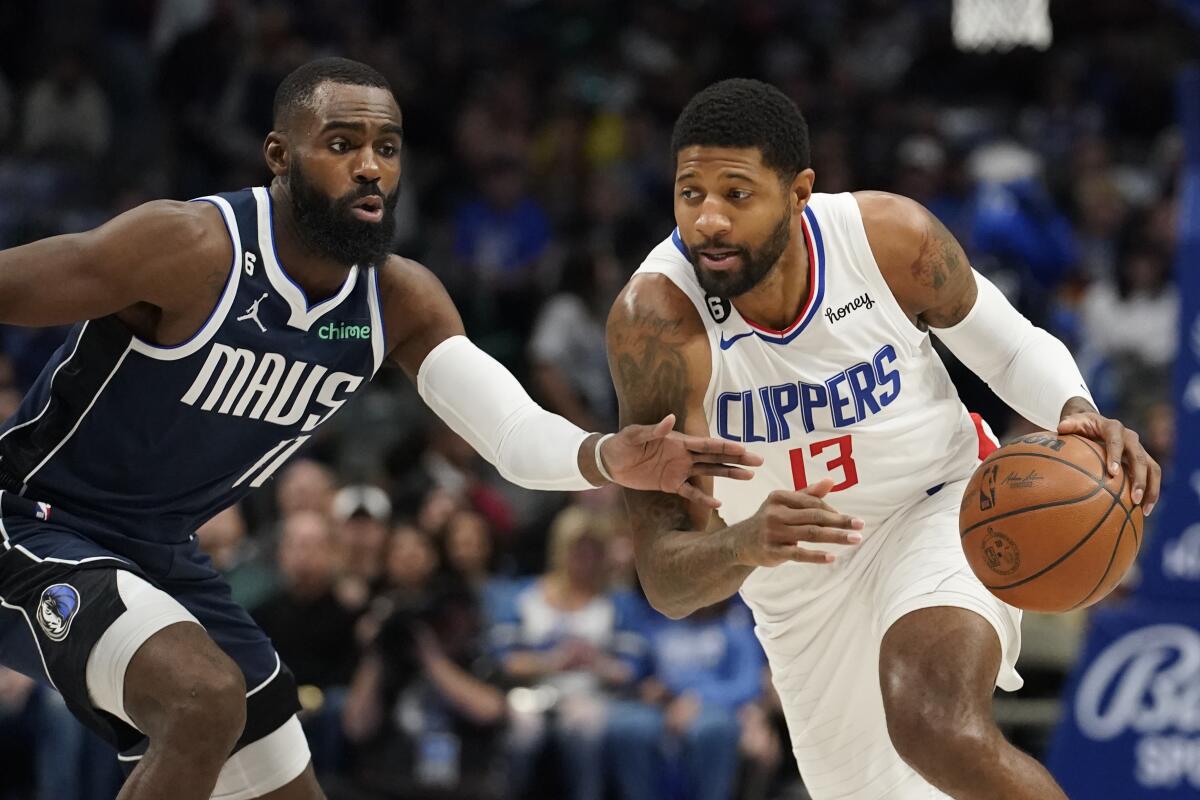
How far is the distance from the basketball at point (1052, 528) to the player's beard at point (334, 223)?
1.77m

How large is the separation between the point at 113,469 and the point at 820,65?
10583 mm

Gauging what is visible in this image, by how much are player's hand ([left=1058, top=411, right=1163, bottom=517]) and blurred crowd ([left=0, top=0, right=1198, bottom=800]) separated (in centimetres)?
323

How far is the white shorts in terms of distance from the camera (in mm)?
4488

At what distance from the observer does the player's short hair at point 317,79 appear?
14.9ft

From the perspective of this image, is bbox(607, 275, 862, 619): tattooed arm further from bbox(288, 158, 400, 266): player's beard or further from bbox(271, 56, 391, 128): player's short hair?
bbox(271, 56, 391, 128): player's short hair

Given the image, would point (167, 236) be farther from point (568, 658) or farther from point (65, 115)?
point (65, 115)

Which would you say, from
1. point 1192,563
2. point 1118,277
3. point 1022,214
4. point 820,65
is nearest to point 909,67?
point 820,65

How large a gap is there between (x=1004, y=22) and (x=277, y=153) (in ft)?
26.5

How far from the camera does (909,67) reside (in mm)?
14336

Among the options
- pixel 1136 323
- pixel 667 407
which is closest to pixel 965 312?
pixel 667 407

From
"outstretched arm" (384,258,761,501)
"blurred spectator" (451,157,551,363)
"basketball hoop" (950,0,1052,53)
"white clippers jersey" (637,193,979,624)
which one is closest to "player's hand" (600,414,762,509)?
"outstretched arm" (384,258,761,501)

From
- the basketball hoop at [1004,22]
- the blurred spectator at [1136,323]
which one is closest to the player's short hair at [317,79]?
the blurred spectator at [1136,323]

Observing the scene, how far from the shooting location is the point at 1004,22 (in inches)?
455

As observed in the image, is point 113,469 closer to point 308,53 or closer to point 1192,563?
point 1192,563
